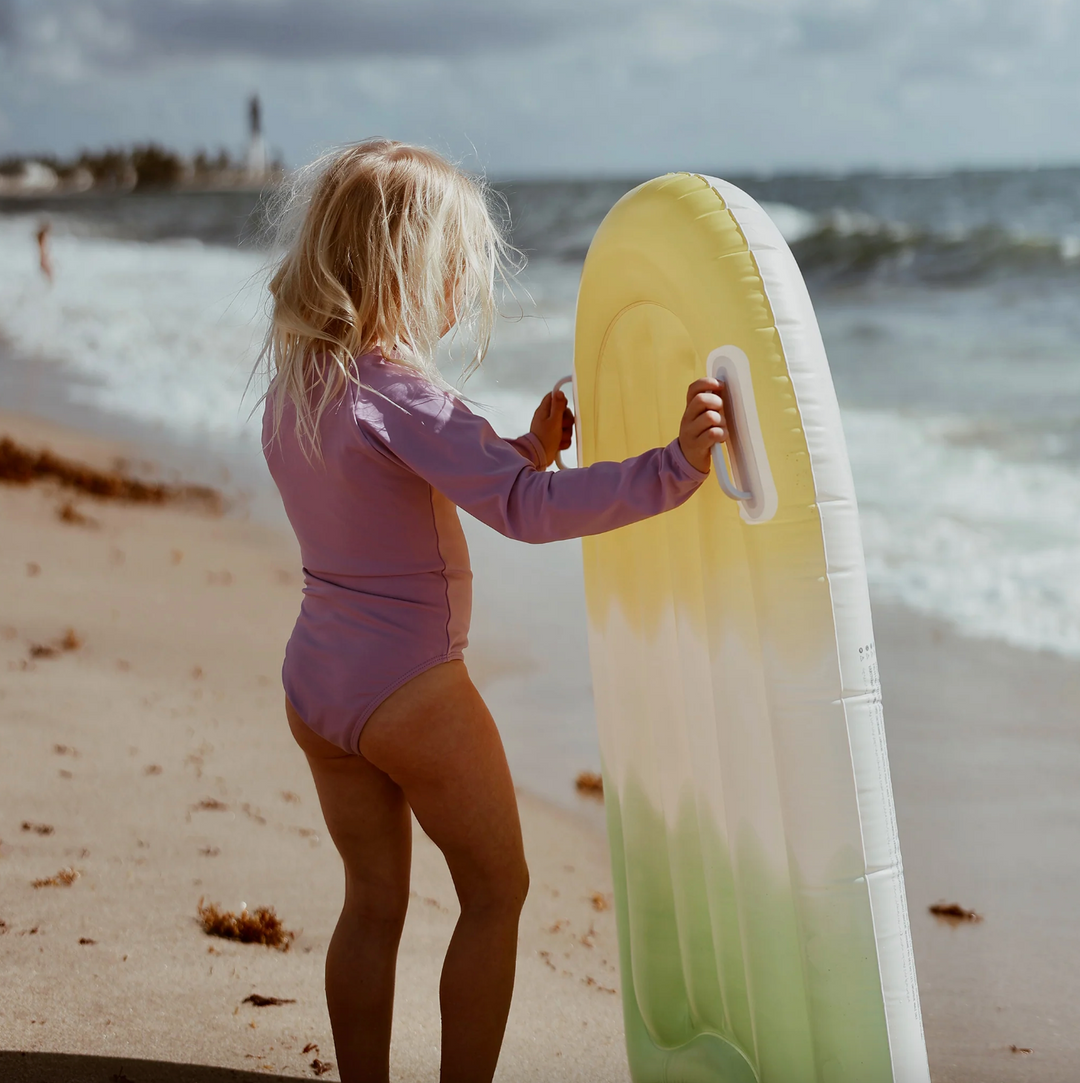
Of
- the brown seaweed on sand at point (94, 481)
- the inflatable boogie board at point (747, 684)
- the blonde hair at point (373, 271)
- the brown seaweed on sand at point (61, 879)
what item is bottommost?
the brown seaweed on sand at point (61, 879)

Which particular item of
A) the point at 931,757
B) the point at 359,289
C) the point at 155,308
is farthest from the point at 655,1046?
the point at 155,308

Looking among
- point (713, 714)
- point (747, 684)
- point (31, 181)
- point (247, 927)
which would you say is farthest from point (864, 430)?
point (31, 181)

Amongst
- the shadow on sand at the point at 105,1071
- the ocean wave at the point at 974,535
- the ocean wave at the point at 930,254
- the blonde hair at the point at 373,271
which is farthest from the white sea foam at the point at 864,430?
the ocean wave at the point at 930,254

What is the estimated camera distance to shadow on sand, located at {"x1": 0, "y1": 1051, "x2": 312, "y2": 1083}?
2098mm

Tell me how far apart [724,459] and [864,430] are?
23.5 ft

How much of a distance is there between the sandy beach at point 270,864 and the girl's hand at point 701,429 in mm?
1294

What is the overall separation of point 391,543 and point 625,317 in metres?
0.60

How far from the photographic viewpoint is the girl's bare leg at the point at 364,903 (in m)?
1.93

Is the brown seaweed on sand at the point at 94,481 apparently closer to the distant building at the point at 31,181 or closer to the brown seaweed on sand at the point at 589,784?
the brown seaweed on sand at the point at 589,784

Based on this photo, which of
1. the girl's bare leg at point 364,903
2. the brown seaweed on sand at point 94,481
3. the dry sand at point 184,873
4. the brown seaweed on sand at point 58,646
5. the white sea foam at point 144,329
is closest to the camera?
the girl's bare leg at point 364,903

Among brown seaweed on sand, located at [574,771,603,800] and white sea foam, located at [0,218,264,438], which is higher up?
white sea foam, located at [0,218,264,438]

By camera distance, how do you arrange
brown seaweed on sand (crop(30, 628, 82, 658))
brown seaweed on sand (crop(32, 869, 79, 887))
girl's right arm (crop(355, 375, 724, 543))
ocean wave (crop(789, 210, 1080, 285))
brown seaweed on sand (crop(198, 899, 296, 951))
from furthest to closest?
ocean wave (crop(789, 210, 1080, 285)) → brown seaweed on sand (crop(30, 628, 82, 658)) → brown seaweed on sand (crop(32, 869, 79, 887)) → brown seaweed on sand (crop(198, 899, 296, 951)) → girl's right arm (crop(355, 375, 724, 543))

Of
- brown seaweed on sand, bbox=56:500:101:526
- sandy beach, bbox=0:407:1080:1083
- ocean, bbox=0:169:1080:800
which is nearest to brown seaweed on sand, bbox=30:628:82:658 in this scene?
sandy beach, bbox=0:407:1080:1083

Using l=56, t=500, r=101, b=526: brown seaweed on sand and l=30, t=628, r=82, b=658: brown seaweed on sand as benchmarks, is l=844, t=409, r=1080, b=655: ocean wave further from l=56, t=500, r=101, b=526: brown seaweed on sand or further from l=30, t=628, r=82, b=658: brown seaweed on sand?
l=56, t=500, r=101, b=526: brown seaweed on sand
